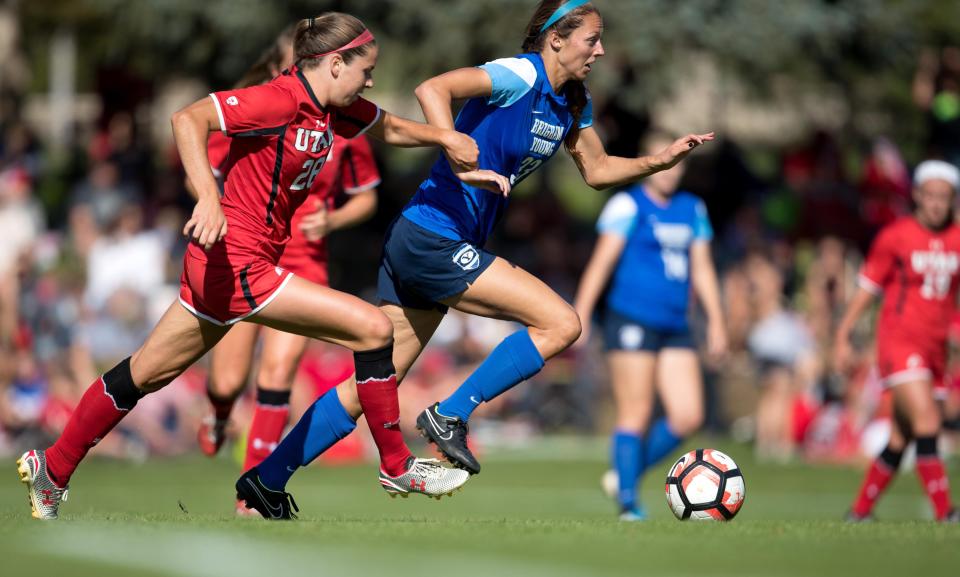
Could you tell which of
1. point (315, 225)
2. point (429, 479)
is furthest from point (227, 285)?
point (315, 225)

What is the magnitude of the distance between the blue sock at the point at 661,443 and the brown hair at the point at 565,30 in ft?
12.0

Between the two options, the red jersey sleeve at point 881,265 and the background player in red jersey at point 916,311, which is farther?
the red jersey sleeve at point 881,265

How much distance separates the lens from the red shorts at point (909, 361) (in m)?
9.81

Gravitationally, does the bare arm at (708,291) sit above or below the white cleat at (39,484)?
above

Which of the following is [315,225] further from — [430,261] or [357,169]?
[430,261]

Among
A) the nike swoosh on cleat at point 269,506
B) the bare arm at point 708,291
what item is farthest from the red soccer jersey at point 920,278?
the nike swoosh on cleat at point 269,506

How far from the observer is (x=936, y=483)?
9555mm

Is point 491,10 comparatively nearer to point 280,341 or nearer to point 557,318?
point 280,341

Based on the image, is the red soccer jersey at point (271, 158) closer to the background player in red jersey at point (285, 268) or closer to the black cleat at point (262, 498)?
the black cleat at point (262, 498)

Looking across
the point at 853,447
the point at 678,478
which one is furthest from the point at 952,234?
the point at 853,447

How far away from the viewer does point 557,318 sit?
7.07 meters

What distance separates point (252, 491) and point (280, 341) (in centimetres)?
137

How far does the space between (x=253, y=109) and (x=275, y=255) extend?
0.76 meters

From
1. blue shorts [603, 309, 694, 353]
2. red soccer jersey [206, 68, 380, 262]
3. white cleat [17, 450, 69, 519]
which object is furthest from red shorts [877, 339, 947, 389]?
white cleat [17, 450, 69, 519]
